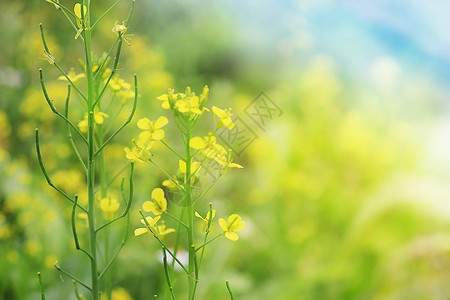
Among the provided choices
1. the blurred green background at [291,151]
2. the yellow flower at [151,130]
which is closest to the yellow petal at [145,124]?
the yellow flower at [151,130]

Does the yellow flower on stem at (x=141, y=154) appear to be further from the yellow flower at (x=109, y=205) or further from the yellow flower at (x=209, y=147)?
the yellow flower at (x=109, y=205)

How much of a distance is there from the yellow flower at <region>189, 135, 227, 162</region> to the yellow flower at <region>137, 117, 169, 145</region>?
5 centimetres

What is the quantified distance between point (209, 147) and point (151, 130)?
0.28 ft

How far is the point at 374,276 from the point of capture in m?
1.79

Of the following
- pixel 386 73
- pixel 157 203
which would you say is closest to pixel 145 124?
pixel 157 203

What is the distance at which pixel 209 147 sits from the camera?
2.31ft

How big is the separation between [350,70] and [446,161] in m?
1.02

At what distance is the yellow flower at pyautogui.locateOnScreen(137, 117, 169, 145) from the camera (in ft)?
2.26

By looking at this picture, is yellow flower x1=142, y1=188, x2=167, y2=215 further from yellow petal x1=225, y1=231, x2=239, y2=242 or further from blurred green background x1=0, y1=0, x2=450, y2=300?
blurred green background x1=0, y1=0, x2=450, y2=300

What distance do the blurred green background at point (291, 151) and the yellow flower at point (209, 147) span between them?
58 cm

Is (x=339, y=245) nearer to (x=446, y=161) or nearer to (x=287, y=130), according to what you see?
(x=287, y=130)

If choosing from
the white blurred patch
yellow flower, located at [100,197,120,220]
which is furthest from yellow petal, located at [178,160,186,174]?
the white blurred patch

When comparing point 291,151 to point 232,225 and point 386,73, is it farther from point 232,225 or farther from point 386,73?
point 232,225

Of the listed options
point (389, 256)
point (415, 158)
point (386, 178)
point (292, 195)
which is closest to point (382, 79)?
point (415, 158)
